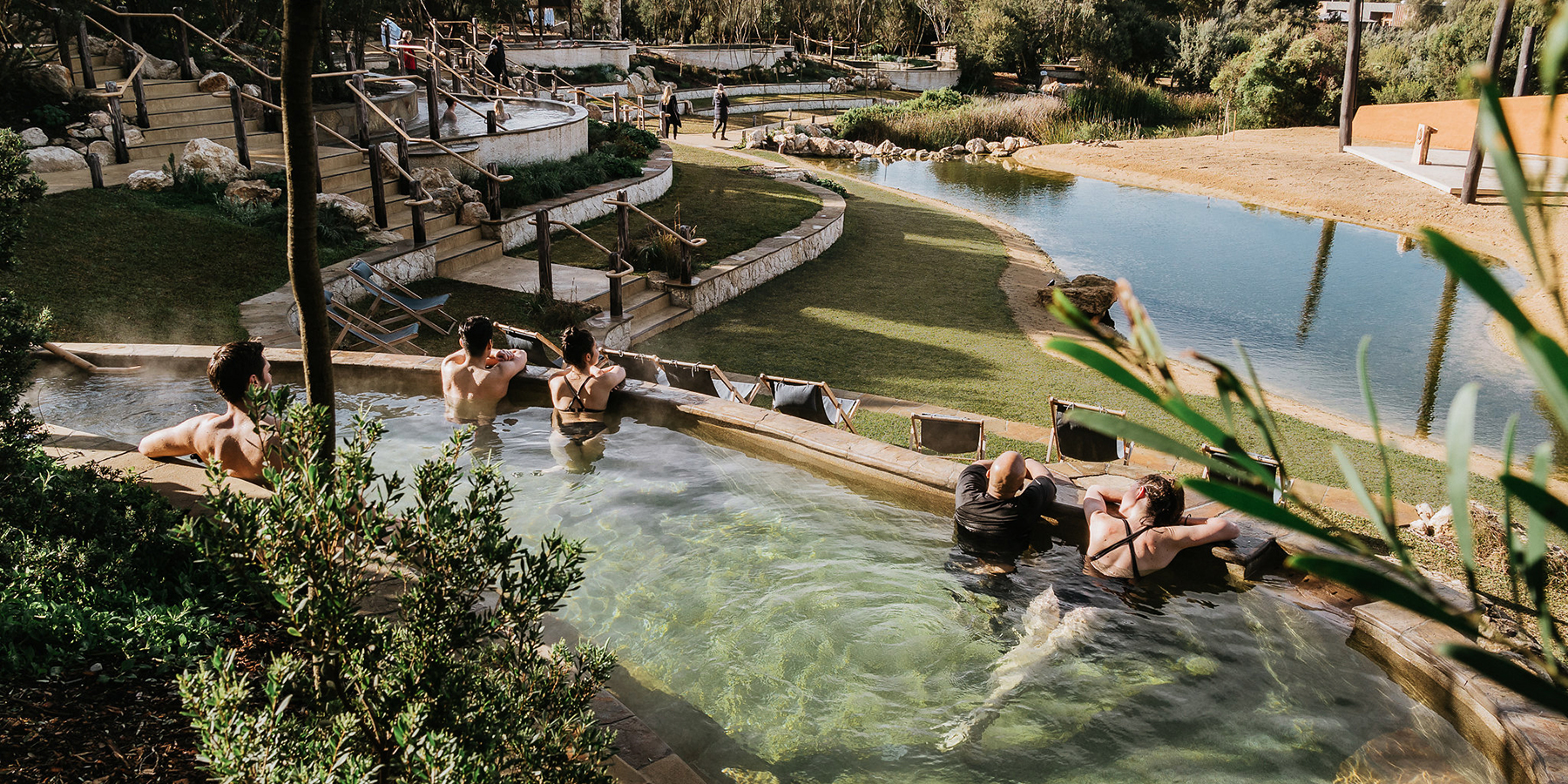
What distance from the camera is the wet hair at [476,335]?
702 cm

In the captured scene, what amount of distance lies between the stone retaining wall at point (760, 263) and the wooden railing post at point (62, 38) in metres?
9.41

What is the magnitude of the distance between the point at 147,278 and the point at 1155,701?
9939 millimetres

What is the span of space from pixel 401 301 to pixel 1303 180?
2318 centimetres

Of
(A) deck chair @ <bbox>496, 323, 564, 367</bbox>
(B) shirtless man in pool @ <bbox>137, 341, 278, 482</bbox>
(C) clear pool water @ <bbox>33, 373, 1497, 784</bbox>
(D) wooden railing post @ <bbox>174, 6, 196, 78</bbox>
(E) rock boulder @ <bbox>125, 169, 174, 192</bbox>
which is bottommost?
(C) clear pool water @ <bbox>33, 373, 1497, 784</bbox>

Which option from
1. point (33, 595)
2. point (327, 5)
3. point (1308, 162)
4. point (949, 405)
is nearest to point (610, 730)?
point (33, 595)

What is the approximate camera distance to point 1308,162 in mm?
25984

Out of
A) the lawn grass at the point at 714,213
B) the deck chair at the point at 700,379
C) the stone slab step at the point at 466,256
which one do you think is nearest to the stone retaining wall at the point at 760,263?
the lawn grass at the point at 714,213

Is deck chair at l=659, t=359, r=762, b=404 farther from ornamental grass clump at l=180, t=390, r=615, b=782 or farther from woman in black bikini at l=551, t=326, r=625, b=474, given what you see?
ornamental grass clump at l=180, t=390, r=615, b=782

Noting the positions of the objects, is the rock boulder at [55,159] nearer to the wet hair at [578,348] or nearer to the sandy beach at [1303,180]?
the wet hair at [578,348]

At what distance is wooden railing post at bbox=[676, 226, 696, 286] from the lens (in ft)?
39.4

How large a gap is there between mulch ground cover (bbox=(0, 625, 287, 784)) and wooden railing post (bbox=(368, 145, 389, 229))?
9.76 metres

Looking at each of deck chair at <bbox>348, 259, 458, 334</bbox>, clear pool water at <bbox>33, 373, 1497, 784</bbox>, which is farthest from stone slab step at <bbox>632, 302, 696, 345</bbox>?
clear pool water at <bbox>33, 373, 1497, 784</bbox>

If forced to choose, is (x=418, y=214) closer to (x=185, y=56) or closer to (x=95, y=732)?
(x=185, y=56)

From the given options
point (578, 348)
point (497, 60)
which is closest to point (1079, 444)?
point (578, 348)
